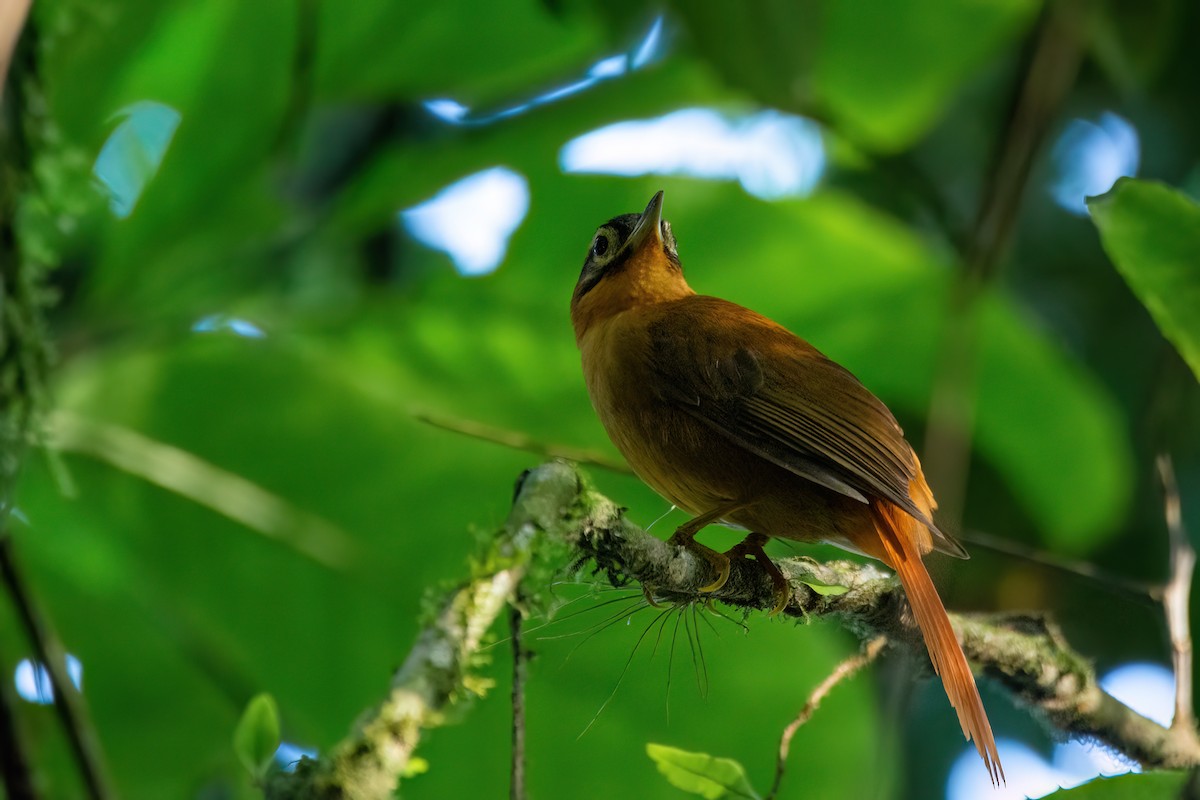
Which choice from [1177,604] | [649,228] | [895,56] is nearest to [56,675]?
[649,228]

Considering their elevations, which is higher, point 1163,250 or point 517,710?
point 1163,250

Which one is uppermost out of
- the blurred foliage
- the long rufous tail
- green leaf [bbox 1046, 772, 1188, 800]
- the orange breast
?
the blurred foliage

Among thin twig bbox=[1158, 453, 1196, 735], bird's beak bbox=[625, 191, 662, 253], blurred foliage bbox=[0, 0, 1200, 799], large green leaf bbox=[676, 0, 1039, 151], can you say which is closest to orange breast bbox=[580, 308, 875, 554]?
blurred foliage bbox=[0, 0, 1200, 799]

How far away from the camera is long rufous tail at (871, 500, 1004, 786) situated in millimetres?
1846

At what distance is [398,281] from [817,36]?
4.49 ft

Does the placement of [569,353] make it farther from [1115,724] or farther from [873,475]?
[1115,724]

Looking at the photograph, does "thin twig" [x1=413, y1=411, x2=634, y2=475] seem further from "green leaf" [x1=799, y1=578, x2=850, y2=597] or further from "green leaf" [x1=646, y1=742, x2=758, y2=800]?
"green leaf" [x1=646, y1=742, x2=758, y2=800]

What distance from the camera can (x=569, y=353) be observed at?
285 centimetres

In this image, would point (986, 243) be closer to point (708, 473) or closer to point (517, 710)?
point (708, 473)

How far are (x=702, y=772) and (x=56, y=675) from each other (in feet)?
4.67

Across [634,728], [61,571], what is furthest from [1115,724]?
[61,571]

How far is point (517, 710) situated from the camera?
147 centimetres

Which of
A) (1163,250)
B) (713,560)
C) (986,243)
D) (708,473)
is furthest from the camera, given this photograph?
(986,243)

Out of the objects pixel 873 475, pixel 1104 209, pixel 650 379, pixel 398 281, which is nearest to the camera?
pixel 1104 209
